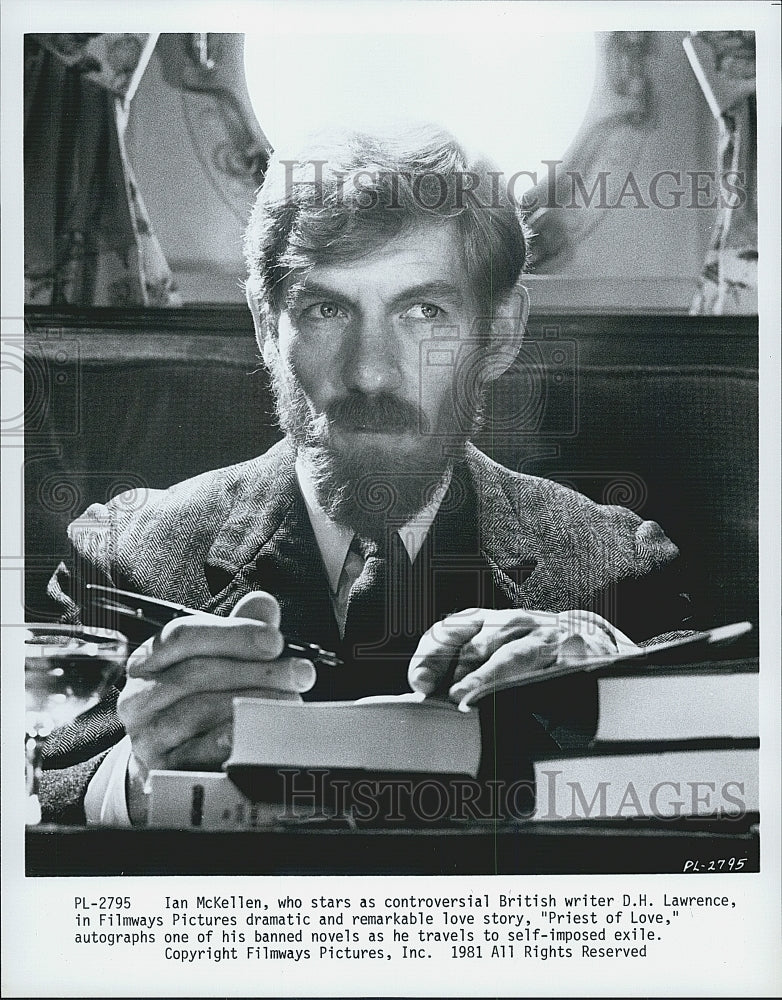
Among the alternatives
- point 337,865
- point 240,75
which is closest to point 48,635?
point 337,865

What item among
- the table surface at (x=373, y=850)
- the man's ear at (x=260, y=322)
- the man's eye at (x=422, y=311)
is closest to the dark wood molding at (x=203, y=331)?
the man's ear at (x=260, y=322)

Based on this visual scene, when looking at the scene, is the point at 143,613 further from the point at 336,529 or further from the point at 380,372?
the point at 380,372

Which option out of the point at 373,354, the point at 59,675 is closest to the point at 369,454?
the point at 373,354

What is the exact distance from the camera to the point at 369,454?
202cm

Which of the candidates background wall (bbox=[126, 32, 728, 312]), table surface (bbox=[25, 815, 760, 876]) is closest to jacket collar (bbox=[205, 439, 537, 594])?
background wall (bbox=[126, 32, 728, 312])

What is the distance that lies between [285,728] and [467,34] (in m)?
1.60

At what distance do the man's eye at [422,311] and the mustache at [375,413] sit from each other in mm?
182

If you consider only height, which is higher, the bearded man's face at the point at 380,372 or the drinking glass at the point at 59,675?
the bearded man's face at the point at 380,372

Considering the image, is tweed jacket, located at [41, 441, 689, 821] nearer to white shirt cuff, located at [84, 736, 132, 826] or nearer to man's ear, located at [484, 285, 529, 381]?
white shirt cuff, located at [84, 736, 132, 826]

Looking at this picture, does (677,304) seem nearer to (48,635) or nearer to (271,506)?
(271,506)

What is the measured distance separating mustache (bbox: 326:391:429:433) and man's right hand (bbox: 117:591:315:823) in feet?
1.50

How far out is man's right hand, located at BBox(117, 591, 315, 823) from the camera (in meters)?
1.98

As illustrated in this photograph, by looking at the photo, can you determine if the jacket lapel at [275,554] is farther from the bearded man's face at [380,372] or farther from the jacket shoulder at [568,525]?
the jacket shoulder at [568,525]

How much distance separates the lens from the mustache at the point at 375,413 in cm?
200
